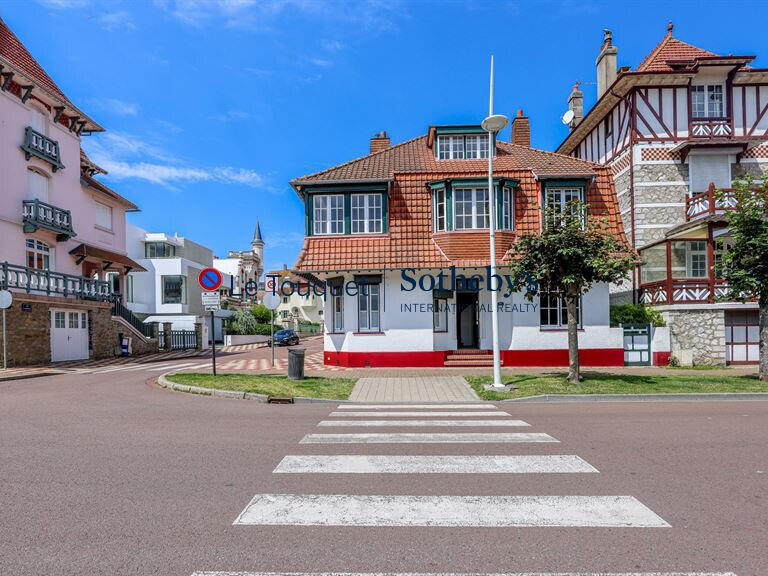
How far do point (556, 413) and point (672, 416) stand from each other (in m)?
2.07

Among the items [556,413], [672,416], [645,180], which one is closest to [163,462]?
[556,413]

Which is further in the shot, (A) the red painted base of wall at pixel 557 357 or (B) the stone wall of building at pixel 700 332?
(B) the stone wall of building at pixel 700 332

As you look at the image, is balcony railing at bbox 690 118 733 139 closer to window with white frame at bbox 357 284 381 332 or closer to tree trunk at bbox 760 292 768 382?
tree trunk at bbox 760 292 768 382

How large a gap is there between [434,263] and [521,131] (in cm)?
1007

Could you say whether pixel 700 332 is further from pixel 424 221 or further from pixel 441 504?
pixel 441 504

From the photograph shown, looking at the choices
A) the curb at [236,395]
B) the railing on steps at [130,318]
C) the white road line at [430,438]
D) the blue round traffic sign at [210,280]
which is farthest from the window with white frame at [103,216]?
the white road line at [430,438]

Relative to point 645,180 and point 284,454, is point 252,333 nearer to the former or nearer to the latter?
point 645,180

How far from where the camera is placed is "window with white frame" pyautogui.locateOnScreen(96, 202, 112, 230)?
96.5ft

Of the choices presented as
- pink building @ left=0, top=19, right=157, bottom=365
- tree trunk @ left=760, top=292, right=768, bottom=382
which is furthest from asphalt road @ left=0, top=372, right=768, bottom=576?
pink building @ left=0, top=19, right=157, bottom=365

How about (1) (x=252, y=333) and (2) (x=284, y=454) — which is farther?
(1) (x=252, y=333)

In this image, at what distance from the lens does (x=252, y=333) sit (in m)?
A: 48.8

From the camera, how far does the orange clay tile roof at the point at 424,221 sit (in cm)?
1872

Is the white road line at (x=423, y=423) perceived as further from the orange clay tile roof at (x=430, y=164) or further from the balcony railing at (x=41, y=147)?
the balcony railing at (x=41, y=147)

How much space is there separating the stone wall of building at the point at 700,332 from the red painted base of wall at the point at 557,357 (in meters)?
2.46
